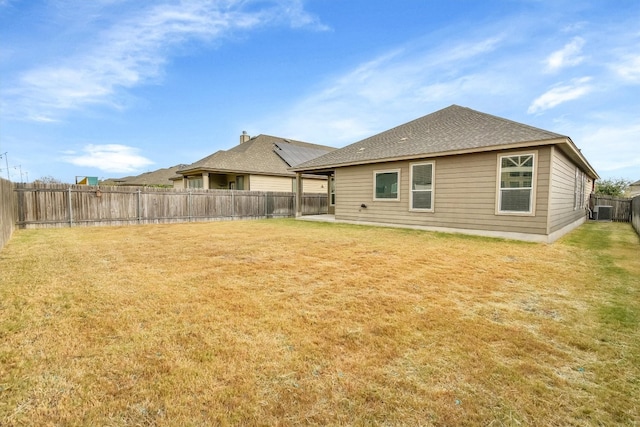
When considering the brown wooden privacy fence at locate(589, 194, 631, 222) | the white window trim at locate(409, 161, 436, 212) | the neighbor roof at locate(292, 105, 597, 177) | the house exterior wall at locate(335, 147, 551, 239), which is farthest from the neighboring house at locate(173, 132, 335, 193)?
the brown wooden privacy fence at locate(589, 194, 631, 222)

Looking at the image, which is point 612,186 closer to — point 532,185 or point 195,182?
point 532,185

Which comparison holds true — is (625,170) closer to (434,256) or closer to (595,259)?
(595,259)

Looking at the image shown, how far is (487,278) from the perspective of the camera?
464cm

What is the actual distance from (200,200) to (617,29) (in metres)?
18.4

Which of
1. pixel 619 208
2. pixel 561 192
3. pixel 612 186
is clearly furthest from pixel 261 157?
pixel 612 186

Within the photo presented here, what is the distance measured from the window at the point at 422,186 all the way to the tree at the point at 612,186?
26.0 m

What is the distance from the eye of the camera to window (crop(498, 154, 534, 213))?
8.13m

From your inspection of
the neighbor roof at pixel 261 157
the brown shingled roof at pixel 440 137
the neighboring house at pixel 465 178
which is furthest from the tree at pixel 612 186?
the neighbor roof at pixel 261 157

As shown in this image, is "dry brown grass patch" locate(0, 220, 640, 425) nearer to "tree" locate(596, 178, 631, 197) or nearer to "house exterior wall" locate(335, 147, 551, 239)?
"house exterior wall" locate(335, 147, 551, 239)

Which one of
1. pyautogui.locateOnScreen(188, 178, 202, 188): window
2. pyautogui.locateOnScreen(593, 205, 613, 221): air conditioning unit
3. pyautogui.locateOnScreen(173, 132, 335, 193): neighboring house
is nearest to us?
pyautogui.locateOnScreen(593, 205, 613, 221): air conditioning unit

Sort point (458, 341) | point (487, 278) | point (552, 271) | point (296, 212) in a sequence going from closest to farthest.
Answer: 1. point (458, 341)
2. point (487, 278)
3. point (552, 271)
4. point (296, 212)

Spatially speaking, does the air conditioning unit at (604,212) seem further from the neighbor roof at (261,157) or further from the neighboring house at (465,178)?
the neighbor roof at (261,157)

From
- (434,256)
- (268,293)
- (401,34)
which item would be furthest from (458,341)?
(401,34)

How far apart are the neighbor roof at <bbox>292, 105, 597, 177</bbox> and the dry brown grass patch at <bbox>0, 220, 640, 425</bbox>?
4.44 meters
